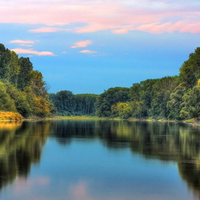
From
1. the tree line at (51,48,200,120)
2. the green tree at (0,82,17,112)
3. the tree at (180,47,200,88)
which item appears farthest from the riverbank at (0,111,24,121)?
the tree at (180,47,200,88)

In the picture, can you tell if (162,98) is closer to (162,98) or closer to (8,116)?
(162,98)

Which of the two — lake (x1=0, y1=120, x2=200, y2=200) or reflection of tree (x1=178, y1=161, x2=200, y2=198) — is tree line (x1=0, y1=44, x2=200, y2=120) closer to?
lake (x1=0, y1=120, x2=200, y2=200)

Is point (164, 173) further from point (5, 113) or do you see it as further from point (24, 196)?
point (5, 113)

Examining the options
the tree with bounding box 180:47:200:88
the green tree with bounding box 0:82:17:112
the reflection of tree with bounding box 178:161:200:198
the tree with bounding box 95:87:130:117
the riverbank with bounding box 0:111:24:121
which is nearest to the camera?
the reflection of tree with bounding box 178:161:200:198

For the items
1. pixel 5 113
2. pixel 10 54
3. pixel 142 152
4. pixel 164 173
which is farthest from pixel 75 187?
pixel 10 54

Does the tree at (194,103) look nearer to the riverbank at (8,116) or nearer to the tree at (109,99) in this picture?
the riverbank at (8,116)

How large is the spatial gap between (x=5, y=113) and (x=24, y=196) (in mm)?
68139

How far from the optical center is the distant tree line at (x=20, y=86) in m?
84.0

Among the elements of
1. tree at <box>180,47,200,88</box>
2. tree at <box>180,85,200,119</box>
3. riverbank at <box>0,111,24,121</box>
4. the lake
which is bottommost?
the lake

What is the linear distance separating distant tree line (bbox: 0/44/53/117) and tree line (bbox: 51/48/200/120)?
34744mm

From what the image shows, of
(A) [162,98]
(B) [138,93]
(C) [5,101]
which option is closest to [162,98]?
(A) [162,98]

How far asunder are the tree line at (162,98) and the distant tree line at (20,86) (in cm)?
3474

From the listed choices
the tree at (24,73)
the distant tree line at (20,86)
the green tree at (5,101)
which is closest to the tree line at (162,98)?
the distant tree line at (20,86)

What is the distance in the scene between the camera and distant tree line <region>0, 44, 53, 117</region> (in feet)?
275
